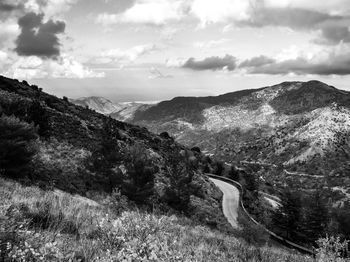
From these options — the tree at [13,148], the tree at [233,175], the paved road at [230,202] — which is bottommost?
the tree at [233,175]

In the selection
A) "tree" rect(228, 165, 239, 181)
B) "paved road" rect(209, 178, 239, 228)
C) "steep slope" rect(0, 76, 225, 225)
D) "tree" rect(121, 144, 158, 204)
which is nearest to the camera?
"steep slope" rect(0, 76, 225, 225)

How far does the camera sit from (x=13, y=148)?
1692 centimetres

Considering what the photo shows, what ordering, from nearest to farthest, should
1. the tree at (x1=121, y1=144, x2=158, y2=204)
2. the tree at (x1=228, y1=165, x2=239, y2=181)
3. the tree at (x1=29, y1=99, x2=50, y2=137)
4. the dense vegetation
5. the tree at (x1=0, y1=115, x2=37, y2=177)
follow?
1. the dense vegetation
2. the tree at (x1=0, y1=115, x2=37, y2=177)
3. the tree at (x1=121, y1=144, x2=158, y2=204)
4. the tree at (x1=29, y1=99, x2=50, y2=137)
5. the tree at (x1=228, y1=165, x2=239, y2=181)

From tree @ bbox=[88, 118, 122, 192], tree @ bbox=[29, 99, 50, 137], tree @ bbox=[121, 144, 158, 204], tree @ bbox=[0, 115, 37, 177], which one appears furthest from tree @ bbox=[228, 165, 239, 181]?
tree @ bbox=[0, 115, 37, 177]

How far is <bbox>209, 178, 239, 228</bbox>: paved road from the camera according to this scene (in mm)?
47697

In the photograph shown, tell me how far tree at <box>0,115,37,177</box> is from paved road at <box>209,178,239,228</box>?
3063cm

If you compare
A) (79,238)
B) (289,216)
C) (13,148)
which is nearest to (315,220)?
(289,216)

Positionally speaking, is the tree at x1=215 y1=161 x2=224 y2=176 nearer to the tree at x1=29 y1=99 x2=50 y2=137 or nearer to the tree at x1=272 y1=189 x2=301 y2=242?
the tree at x1=272 y1=189 x2=301 y2=242

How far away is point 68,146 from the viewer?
35812 millimetres

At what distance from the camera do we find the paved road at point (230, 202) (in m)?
47.7

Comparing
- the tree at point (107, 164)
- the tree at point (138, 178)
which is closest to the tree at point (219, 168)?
the tree at point (107, 164)

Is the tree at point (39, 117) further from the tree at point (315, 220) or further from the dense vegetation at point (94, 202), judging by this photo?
the tree at point (315, 220)

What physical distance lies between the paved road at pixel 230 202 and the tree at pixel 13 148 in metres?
30.6

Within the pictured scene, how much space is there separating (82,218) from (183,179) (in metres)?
28.3
